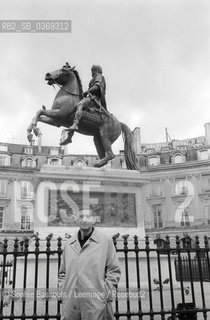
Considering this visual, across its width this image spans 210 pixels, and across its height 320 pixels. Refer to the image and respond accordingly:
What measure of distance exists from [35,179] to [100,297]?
5.42 meters

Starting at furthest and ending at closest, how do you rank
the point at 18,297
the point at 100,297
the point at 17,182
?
the point at 17,182 < the point at 18,297 < the point at 100,297

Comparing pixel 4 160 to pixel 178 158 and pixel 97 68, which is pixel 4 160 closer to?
pixel 178 158

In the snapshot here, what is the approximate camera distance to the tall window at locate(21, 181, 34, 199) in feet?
153

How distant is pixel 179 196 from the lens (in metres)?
46.9

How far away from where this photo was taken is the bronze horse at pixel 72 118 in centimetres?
845

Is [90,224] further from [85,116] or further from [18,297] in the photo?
[85,116]

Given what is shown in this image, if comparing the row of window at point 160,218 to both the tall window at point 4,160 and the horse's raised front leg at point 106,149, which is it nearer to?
the tall window at point 4,160

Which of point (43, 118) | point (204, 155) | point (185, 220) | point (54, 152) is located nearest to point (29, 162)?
point (54, 152)

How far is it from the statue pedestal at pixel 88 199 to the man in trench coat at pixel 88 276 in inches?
158

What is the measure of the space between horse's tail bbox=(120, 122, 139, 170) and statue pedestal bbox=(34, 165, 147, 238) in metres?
0.70

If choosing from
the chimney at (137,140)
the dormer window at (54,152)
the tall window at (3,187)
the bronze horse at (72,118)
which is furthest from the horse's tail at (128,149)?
the chimney at (137,140)

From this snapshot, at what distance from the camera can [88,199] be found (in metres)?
8.12

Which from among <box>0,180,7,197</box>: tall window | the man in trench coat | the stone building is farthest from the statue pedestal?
<box>0,180,7,197</box>: tall window

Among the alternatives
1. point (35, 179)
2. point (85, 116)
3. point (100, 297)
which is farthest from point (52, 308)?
point (85, 116)
